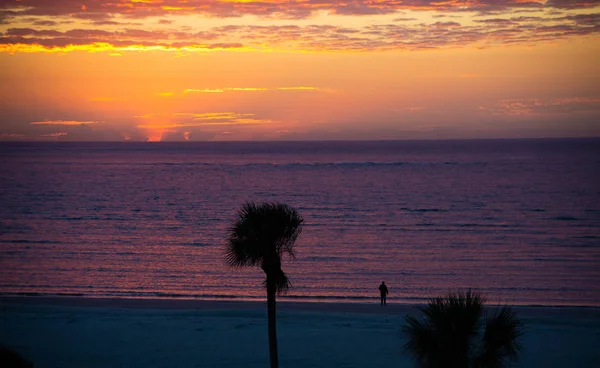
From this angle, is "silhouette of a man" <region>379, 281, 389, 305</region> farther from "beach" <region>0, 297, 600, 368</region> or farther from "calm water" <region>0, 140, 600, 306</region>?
"calm water" <region>0, 140, 600, 306</region>

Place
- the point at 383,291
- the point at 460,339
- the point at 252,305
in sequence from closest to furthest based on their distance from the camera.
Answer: the point at 460,339, the point at 383,291, the point at 252,305

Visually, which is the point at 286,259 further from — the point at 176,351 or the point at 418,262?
the point at 176,351

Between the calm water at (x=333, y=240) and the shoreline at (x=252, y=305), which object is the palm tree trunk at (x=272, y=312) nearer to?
the shoreline at (x=252, y=305)

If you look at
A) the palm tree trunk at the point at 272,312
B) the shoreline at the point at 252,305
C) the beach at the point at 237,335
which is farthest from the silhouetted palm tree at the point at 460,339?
the shoreline at the point at 252,305

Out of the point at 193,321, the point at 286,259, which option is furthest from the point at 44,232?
the point at 193,321

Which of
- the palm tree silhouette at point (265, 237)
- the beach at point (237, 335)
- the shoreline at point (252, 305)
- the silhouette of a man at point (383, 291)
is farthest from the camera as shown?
the silhouette of a man at point (383, 291)

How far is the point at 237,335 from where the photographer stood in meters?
22.9

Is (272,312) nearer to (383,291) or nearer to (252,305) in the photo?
(383,291)

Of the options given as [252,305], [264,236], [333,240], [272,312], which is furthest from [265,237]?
[333,240]

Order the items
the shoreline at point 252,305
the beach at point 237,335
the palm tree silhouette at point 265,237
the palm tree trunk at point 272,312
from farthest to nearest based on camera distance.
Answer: the shoreline at point 252,305, the beach at point 237,335, the palm tree trunk at point 272,312, the palm tree silhouette at point 265,237

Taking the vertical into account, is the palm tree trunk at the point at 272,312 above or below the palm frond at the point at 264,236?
below

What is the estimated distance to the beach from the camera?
Result: 20.3 m

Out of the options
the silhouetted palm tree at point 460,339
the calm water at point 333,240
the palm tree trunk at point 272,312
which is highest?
the calm water at point 333,240

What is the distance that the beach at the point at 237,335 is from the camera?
20.3 m
